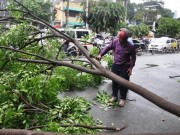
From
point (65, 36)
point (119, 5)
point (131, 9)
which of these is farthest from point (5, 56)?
point (131, 9)

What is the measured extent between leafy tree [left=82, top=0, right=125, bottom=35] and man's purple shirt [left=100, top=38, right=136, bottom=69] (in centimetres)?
1740

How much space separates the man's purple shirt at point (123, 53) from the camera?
20.2ft

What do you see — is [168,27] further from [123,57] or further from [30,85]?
[30,85]

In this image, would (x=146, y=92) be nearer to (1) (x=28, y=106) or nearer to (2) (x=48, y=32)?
(1) (x=28, y=106)

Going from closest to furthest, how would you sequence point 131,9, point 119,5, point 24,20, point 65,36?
point 65,36, point 24,20, point 119,5, point 131,9

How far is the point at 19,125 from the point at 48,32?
Result: 1.45m

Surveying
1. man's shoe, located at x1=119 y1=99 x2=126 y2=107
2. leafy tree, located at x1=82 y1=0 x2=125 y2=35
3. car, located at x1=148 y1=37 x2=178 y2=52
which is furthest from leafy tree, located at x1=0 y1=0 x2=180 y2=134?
car, located at x1=148 y1=37 x2=178 y2=52

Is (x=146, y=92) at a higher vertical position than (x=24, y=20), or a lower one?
lower

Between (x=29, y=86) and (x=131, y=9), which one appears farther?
(x=131, y=9)

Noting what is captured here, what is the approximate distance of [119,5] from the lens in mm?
24125

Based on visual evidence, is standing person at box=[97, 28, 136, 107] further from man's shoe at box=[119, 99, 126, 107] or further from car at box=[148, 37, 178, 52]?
car at box=[148, 37, 178, 52]

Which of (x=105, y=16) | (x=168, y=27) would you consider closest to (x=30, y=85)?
(x=105, y=16)

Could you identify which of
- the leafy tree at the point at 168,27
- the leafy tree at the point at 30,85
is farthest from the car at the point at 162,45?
the leafy tree at the point at 30,85

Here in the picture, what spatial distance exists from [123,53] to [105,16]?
1764cm
